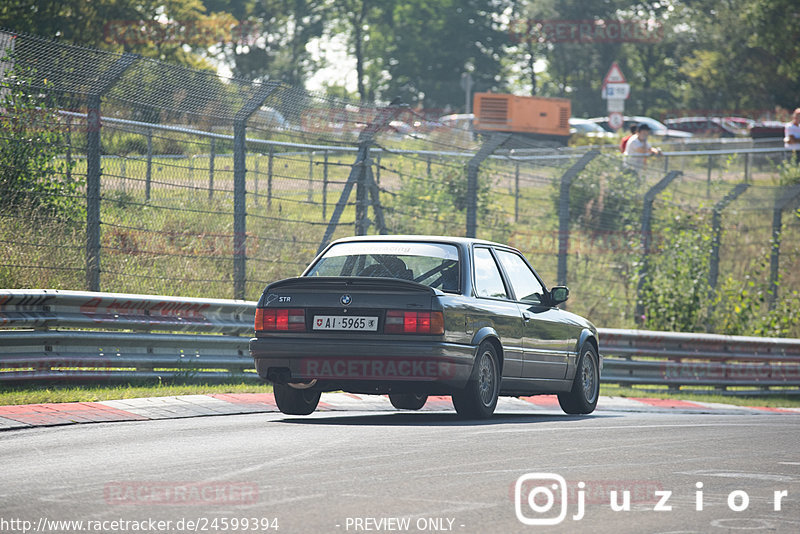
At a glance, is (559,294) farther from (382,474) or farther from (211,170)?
(382,474)

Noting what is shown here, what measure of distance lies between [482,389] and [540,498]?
4175mm

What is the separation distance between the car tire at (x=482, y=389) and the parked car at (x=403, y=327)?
0.01m

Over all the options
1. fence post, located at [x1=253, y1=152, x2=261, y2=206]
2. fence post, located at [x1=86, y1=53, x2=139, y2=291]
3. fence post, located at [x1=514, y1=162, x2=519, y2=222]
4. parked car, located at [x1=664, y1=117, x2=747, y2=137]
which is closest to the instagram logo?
fence post, located at [x1=86, y1=53, x2=139, y2=291]

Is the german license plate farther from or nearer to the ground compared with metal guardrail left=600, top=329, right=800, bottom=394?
farther from the ground

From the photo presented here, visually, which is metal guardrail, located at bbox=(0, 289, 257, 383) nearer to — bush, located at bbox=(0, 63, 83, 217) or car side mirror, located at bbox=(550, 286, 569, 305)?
bush, located at bbox=(0, 63, 83, 217)

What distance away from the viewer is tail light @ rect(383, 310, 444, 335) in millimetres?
10141

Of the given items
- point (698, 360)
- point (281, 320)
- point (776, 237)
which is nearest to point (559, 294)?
point (281, 320)

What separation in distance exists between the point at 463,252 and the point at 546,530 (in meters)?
5.34

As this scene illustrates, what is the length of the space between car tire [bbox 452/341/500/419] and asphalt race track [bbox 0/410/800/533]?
176 millimetres

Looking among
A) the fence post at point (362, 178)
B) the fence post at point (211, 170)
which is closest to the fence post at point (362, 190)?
the fence post at point (362, 178)

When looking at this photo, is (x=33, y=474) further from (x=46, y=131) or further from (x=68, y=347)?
(x=46, y=131)

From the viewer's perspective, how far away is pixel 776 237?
2273cm

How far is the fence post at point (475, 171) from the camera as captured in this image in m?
17.0

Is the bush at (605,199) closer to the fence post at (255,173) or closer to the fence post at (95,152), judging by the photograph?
the fence post at (255,173)
